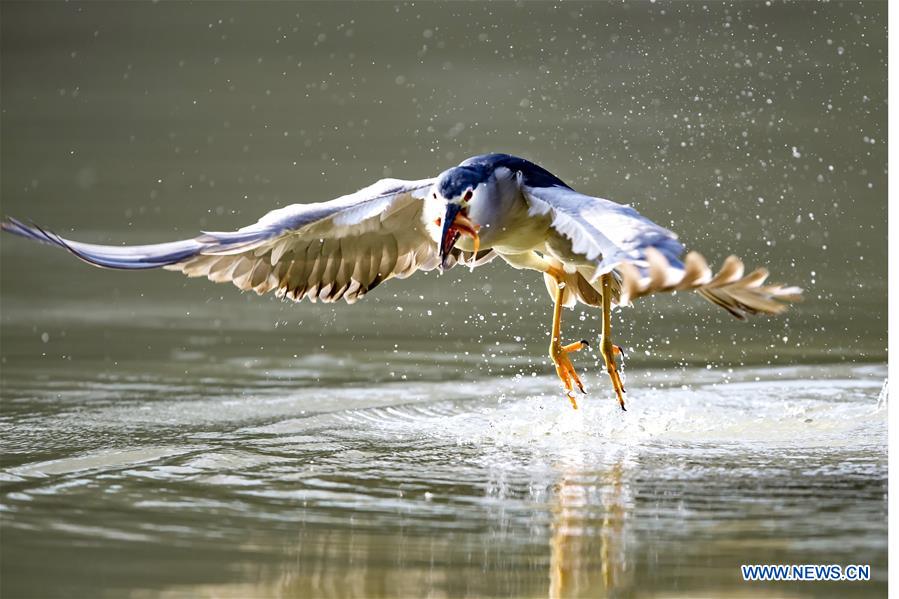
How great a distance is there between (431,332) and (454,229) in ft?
8.53

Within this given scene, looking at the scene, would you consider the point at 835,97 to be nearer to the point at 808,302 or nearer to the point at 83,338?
the point at 808,302

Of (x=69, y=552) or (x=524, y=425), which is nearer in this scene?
(x=69, y=552)

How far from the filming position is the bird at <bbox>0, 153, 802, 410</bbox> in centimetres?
555

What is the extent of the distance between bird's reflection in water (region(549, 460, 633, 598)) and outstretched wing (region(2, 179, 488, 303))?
1.50 metres

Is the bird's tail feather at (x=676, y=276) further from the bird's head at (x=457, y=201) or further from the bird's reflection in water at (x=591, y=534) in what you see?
the bird's head at (x=457, y=201)

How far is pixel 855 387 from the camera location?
7.08 metres

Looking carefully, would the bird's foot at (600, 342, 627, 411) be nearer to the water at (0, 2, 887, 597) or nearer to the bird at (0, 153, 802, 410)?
the bird at (0, 153, 802, 410)

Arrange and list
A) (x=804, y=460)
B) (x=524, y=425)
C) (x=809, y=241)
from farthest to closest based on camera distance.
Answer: (x=809, y=241), (x=524, y=425), (x=804, y=460)

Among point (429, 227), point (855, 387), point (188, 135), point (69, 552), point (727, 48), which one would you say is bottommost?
point (69, 552)

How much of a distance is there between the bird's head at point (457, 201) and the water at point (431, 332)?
76 cm

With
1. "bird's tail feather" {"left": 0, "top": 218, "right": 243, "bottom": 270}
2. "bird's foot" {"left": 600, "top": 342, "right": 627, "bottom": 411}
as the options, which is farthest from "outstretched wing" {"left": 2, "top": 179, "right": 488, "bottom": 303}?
"bird's foot" {"left": 600, "top": 342, "right": 627, "bottom": 411}

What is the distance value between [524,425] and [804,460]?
3.93ft

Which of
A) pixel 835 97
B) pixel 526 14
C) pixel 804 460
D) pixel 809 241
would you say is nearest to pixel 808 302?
pixel 809 241

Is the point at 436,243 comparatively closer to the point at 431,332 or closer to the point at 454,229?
the point at 454,229
